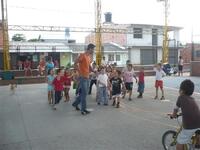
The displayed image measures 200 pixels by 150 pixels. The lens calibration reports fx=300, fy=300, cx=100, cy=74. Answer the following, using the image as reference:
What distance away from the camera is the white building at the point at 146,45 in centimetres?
4159

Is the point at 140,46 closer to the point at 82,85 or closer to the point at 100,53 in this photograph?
the point at 100,53

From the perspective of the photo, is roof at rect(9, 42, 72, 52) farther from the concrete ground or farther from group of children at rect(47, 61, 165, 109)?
the concrete ground

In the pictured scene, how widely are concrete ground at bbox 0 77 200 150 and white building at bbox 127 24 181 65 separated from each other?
3071cm

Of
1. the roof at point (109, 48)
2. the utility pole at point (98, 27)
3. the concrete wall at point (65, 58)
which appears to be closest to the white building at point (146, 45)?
the roof at point (109, 48)

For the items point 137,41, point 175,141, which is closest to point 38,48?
point 137,41

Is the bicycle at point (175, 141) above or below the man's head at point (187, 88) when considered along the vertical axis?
below

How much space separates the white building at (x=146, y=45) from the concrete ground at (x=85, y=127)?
30710mm

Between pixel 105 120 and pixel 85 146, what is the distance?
238 centimetres

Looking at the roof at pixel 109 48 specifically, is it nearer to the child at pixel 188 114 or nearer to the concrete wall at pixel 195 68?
the concrete wall at pixel 195 68

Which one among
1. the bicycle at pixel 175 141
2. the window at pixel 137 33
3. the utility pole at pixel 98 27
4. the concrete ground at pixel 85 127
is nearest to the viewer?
the bicycle at pixel 175 141

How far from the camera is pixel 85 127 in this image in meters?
7.49

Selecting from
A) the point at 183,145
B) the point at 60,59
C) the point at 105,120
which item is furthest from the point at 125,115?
the point at 60,59

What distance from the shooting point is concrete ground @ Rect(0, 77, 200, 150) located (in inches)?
239

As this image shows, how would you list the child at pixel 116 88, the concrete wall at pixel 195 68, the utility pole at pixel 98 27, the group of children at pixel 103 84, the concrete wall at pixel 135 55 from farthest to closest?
the concrete wall at pixel 135 55
the utility pole at pixel 98 27
the concrete wall at pixel 195 68
the child at pixel 116 88
the group of children at pixel 103 84
